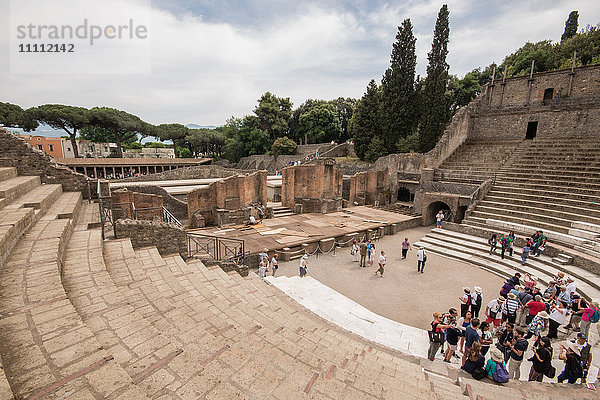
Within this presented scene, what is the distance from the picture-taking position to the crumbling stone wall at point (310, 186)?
56.9 ft

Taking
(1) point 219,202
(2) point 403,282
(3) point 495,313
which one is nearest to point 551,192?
(2) point 403,282

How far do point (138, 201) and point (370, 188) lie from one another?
17.0 m

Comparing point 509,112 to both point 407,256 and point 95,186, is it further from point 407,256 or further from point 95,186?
point 95,186

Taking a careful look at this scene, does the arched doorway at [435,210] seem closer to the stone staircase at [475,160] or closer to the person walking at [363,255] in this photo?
the stone staircase at [475,160]

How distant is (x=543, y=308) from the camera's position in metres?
5.99

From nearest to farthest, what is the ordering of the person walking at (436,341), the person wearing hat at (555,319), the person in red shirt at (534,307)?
the person walking at (436,341) → the person wearing hat at (555,319) → the person in red shirt at (534,307)

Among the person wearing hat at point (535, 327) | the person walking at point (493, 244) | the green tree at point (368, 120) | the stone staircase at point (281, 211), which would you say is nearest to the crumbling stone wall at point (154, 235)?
the person wearing hat at point (535, 327)

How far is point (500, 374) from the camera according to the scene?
14.2ft

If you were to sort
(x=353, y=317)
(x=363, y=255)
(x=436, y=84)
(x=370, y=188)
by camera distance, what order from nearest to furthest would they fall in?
(x=353, y=317) < (x=363, y=255) < (x=370, y=188) < (x=436, y=84)

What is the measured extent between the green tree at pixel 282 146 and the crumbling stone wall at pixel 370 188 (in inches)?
711

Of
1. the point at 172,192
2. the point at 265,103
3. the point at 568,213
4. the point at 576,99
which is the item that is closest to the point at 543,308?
the point at 568,213

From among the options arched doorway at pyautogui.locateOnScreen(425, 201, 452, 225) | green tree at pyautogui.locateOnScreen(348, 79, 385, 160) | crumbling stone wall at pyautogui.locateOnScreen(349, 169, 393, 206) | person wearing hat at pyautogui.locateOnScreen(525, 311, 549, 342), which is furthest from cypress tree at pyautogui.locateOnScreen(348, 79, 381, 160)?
person wearing hat at pyautogui.locateOnScreen(525, 311, 549, 342)

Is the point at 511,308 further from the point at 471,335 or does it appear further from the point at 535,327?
the point at 471,335

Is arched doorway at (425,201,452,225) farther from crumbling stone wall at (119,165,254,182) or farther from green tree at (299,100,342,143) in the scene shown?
green tree at (299,100,342,143)
